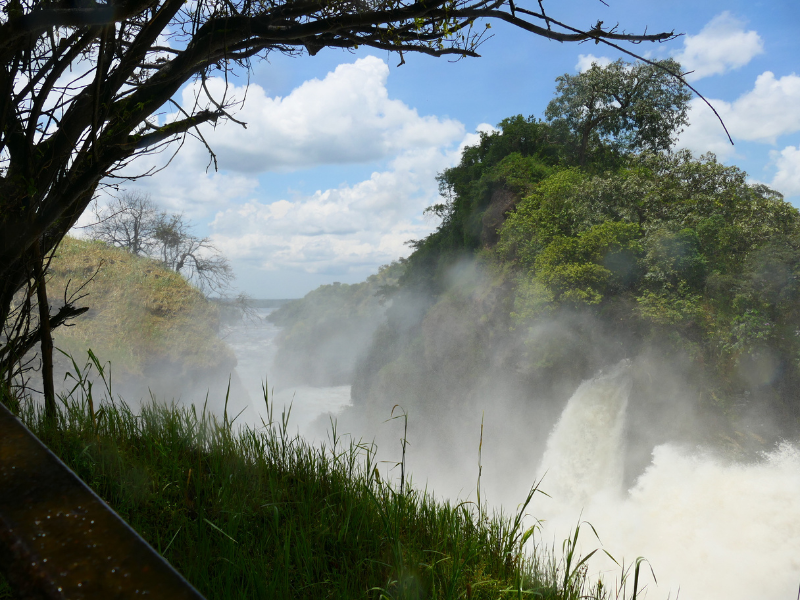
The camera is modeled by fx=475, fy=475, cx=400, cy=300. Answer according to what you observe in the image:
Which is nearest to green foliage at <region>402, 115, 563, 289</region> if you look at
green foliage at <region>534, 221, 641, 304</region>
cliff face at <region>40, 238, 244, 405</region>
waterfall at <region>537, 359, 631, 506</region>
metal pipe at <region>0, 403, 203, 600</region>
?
green foliage at <region>534, 221, 641, 304</region>

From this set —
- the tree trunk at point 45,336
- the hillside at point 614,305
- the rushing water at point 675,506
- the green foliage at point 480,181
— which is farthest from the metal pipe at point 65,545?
the green foliage at point 480,181

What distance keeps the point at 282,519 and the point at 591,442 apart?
36.6ft

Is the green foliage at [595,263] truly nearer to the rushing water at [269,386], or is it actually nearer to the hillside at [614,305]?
the hillside at [614,305]

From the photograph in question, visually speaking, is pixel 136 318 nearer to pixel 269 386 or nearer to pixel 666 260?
pixel 269 386

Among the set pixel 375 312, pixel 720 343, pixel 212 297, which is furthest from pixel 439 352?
pixel 375 312

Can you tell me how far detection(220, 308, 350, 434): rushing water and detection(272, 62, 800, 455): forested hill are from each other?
300 inches

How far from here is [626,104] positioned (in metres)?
17.0

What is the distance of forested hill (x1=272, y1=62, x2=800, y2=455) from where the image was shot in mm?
10961

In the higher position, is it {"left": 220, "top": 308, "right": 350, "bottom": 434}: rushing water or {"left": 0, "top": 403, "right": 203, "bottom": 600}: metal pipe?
{"left": 0, "top": 403, "right": 203, "bottom": 600}: metal pipe

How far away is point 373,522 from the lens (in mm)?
1770

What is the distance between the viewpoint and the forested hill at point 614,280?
10961 millimetres

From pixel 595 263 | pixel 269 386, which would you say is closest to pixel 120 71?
pixel 595 263

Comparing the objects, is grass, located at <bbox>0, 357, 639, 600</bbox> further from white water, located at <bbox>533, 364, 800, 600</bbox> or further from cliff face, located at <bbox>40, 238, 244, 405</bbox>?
cliff face, located at <bbox>40, 238, 244, 405</bbox>

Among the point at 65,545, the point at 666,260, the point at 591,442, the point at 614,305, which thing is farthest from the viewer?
the point at 614,305
